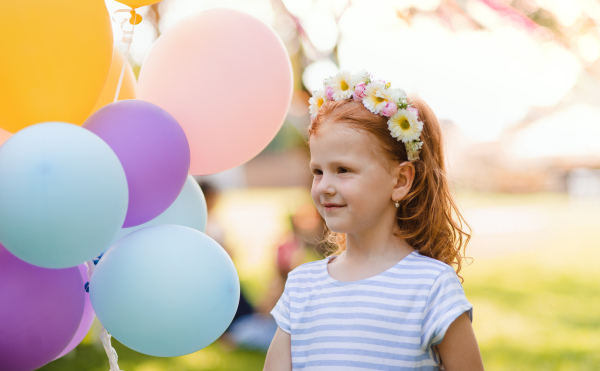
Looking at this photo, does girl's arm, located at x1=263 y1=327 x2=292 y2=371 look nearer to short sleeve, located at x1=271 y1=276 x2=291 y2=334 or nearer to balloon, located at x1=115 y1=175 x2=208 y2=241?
short sleeve, located at x1=271 y1=276 x2=291 y2=334

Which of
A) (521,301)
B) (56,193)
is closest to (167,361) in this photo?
(56,193)

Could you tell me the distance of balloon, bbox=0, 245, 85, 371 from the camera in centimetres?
160

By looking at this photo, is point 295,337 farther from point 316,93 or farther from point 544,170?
point 544,170

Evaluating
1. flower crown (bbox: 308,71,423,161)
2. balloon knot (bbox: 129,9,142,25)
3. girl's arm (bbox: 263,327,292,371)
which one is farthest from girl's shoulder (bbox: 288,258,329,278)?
balloon knot (bbox: 129,9,142,25)

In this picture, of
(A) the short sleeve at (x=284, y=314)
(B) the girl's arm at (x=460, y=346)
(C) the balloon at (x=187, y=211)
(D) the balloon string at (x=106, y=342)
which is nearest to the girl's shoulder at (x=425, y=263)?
(B) the girl's arm at (x=460, y=346)

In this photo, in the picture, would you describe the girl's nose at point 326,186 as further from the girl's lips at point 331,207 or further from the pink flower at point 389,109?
the pink flower at point 389,109

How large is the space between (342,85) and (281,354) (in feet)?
2.63

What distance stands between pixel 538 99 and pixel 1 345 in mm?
7099

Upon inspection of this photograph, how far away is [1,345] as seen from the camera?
Result: 5.21 feet

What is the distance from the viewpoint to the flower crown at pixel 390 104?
5.95 ft

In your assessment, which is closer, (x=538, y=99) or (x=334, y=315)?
(x=334, y=315)

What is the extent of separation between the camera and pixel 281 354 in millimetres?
1870

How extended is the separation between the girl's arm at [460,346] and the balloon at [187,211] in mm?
906

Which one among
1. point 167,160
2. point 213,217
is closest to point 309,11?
point 213,217
